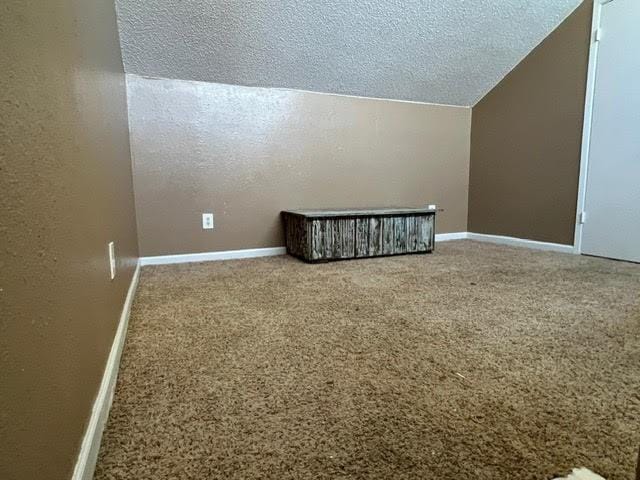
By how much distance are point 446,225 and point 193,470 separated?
10.7 feet

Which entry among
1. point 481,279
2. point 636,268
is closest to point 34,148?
point 481,279

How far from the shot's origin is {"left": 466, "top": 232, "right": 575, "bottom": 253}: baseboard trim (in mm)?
2888

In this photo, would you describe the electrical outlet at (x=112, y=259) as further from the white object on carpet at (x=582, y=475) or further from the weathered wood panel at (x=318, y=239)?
the weathered wood panel at (x=318, y=239)

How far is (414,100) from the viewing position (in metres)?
3.20

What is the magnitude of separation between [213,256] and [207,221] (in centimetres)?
25

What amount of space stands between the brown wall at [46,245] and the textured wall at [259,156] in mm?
1555

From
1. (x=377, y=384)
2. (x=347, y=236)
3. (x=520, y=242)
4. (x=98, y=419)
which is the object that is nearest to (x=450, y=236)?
(x=520, y=242)

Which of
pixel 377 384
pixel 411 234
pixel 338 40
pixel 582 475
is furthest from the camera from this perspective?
pixel 411 234

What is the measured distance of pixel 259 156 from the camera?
268 cm

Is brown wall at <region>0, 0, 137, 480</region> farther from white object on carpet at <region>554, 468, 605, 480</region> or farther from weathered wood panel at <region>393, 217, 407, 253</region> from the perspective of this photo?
weathered wood panel at <region>393, 217, 407, 253</region>

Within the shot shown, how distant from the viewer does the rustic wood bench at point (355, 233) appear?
2.49 m

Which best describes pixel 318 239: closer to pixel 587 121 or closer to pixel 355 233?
pixel 355 233

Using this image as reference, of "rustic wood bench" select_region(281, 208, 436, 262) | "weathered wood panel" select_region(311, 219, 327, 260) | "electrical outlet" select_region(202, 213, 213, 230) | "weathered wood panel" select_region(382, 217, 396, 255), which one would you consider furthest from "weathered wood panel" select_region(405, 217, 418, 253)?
"electrical outlet" select_region(202, 213, 213, 230)

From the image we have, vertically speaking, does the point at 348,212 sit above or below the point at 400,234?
above
